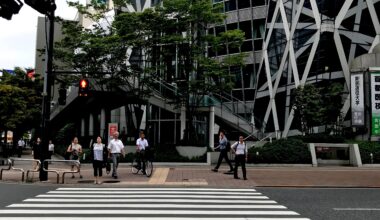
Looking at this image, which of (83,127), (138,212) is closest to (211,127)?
(138,212)

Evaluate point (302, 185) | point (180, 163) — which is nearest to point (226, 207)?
point (302, 185)

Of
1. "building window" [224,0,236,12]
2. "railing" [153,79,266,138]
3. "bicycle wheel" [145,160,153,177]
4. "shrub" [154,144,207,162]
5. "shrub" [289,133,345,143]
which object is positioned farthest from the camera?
"building window" [224,0,236,12]

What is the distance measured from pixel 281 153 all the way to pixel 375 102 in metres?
7.39

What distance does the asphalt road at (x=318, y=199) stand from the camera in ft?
35.2

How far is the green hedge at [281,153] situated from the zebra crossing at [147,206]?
40.9ft

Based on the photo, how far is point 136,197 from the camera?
13.5m

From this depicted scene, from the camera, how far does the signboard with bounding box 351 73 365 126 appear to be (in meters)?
30.5

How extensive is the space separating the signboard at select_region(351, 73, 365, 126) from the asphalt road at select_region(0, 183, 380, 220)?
14.9m

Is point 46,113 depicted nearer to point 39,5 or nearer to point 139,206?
point 39,5

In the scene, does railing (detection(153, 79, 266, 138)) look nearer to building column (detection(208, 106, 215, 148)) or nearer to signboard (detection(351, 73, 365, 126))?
building column (detection(208, 106, 215, 148))

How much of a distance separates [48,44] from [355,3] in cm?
2641


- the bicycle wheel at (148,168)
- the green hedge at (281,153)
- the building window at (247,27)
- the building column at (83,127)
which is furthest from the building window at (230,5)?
the bicycle wheel at (148,168)

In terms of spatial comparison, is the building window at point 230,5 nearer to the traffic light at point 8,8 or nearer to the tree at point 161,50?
the tree at point 161,50

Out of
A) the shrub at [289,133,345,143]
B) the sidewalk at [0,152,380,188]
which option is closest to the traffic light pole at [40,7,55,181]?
the sidewalk at [0,152,380,188]
